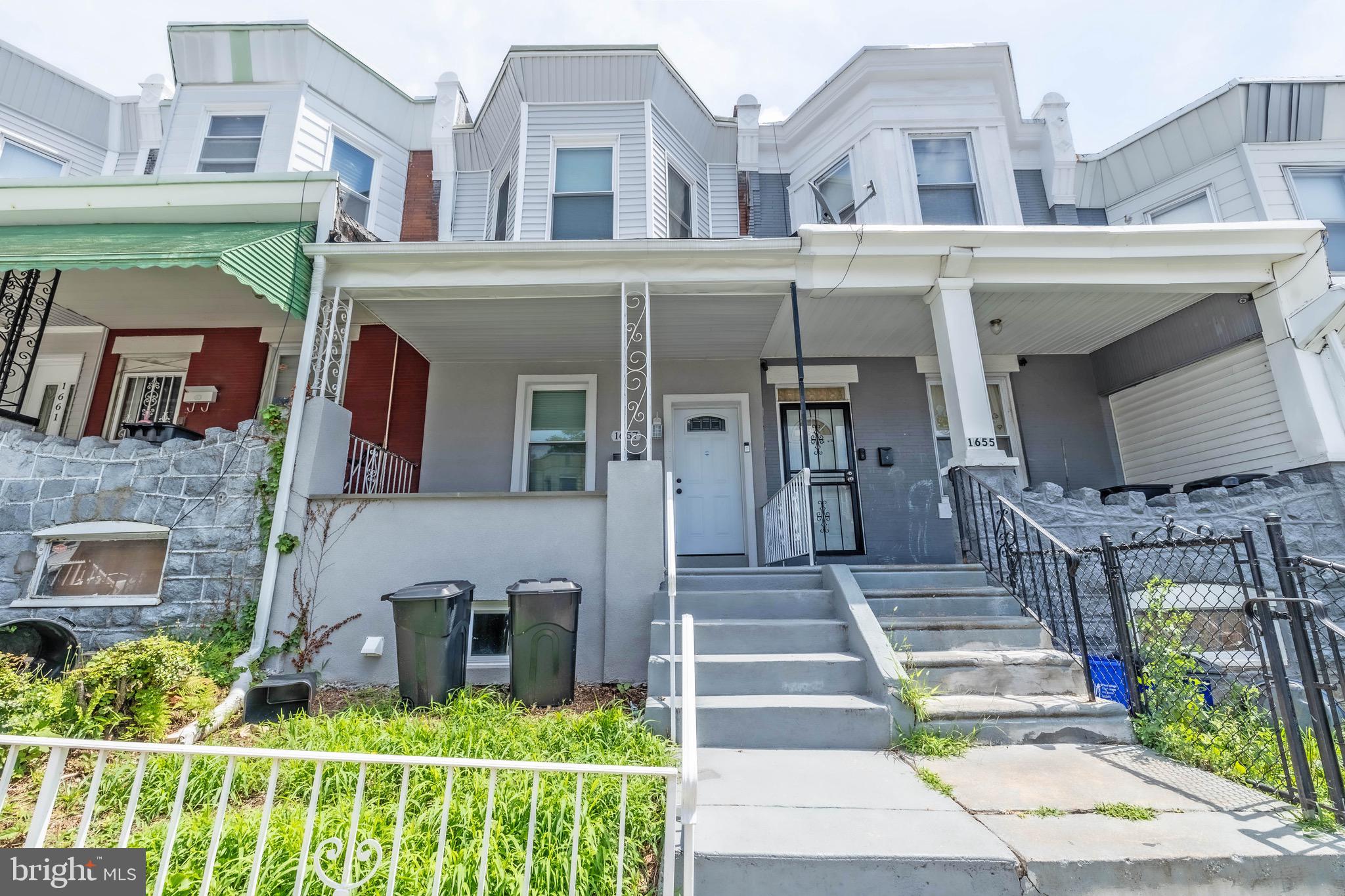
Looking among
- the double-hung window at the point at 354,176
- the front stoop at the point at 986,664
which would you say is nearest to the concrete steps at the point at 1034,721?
the front stoop at the point at 986,664

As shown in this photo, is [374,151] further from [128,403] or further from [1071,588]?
[1071,588]

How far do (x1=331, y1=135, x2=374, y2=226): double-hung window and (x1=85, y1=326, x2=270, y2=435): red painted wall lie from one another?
2153mm

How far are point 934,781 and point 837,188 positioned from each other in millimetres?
7418

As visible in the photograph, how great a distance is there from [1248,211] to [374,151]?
11.8m

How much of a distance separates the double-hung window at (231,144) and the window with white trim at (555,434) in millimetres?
4933

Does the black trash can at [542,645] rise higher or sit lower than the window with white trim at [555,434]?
lower

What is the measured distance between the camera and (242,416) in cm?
755

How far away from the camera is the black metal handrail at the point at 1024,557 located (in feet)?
13.2

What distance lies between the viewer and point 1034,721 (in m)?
3.46

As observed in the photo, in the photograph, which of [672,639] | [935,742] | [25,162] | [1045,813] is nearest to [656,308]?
[672,639]

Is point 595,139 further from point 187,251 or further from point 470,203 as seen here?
point 187,251

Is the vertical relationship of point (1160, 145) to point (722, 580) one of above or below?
above

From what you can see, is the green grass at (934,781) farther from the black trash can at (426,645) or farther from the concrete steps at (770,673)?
the black trash can at (426,645)

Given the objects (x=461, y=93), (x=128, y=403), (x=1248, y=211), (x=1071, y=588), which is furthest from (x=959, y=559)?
(x=128, y=403)
